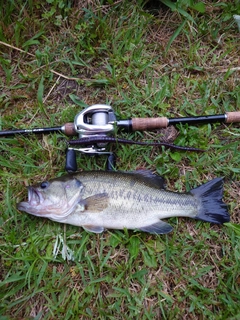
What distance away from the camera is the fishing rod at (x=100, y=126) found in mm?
3379

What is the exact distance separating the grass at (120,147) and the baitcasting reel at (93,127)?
8.5 inches

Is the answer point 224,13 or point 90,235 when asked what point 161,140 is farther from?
point 224,13

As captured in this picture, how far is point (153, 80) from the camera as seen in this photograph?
3.94 meters

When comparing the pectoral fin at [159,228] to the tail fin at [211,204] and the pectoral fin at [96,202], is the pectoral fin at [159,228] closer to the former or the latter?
the tail fin at [211,204]

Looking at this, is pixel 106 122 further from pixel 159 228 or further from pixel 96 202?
pixel 159 228

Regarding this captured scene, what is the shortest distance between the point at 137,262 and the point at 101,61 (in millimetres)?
2317

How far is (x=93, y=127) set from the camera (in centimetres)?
335

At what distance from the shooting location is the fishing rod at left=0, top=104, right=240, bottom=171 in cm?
338

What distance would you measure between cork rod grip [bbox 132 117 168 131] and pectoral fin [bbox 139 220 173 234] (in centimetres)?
100

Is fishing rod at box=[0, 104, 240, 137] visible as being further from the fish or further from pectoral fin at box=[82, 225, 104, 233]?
pectoral fin at box=[82, 225, 104, 233]

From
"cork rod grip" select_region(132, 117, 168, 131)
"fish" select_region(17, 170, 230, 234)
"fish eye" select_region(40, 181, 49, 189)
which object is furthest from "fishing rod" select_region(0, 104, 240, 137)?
"fish eye" select_region(40, 181, 49, 189)

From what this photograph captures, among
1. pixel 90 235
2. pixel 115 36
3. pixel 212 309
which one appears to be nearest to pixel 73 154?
pixel 90 235

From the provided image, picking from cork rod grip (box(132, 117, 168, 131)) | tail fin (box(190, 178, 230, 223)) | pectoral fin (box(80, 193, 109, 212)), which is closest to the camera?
pectoral fin (box(80, 193, 109, 212))

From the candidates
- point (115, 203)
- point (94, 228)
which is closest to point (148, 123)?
point (115, 203)
